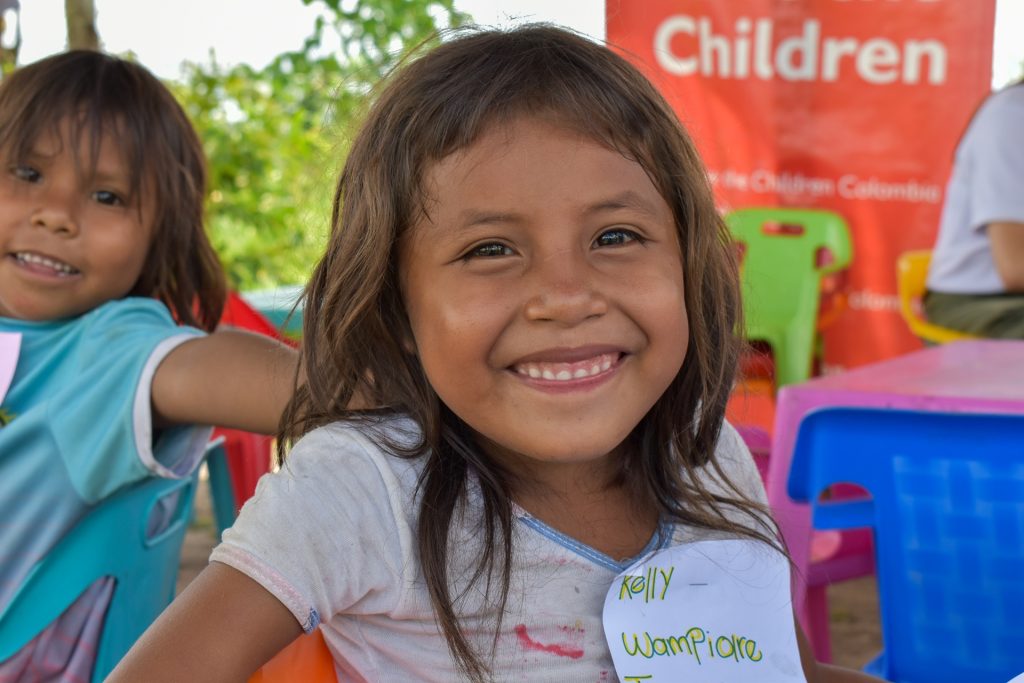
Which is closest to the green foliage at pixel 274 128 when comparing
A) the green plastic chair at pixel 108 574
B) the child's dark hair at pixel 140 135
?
the child's dark hair at pixel 140 135

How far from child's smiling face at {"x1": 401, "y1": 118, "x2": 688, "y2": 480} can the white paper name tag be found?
17cm

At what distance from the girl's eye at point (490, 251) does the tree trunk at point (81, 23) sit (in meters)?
1.63

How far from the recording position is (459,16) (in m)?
1.82

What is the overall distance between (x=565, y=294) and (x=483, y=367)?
11cm

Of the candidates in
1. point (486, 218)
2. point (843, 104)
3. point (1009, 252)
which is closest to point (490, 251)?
point (486, 218)

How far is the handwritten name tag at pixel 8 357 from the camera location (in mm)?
1643

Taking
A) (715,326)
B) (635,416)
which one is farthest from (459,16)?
(635,416)

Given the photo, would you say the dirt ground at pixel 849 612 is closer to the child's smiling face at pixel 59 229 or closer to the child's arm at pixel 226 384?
the child's smiling face at pixel 59 229

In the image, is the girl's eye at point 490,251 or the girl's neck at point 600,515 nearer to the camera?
the girl's eye at point 490,251

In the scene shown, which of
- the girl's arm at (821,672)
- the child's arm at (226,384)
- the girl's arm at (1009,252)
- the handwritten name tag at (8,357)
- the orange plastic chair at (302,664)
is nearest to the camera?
the orange plastic chair at (302,664)

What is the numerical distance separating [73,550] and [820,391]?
1.05 m

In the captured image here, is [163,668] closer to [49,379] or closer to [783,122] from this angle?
[49,379]

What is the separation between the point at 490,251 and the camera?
45.9 inches

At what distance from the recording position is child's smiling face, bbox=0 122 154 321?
1.68m
